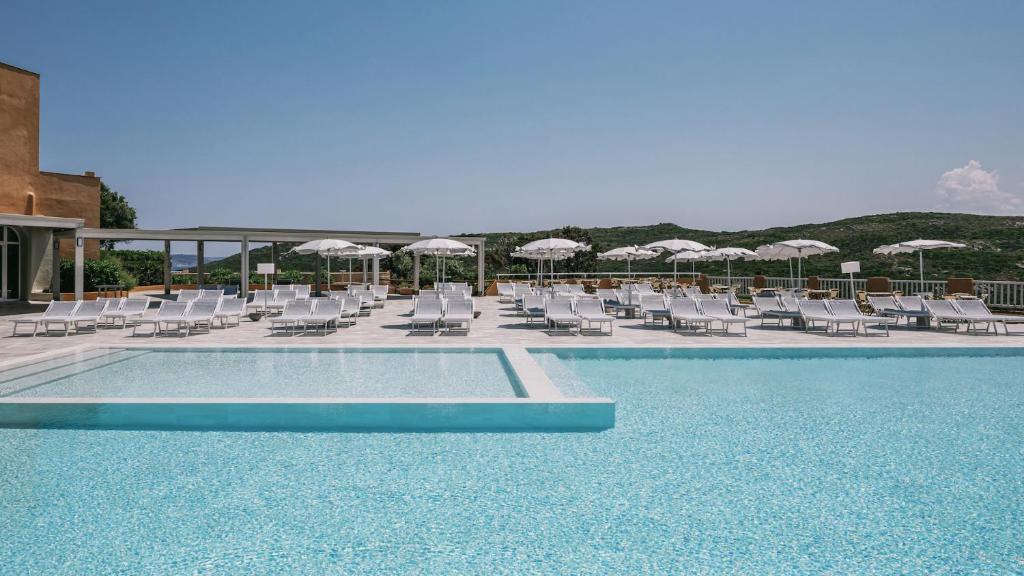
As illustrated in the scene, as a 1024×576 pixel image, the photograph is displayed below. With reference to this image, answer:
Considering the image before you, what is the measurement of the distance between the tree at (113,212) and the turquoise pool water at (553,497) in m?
40.4

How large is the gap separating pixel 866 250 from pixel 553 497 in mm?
44364

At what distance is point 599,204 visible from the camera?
32.3 m

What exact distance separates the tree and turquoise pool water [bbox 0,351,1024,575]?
4043 cm

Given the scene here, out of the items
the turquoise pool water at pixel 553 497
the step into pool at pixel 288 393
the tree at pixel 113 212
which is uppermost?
the tree at pixel 113 212

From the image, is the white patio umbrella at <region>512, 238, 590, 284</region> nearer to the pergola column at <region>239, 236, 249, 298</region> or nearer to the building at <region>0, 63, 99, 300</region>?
the pergola column at <region>239, 236, 249, 298</region>

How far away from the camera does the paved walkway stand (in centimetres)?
889

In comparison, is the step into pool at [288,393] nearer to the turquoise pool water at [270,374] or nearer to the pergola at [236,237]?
the turquoise pool water at [270,374]

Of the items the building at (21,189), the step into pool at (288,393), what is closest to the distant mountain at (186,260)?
the building at (21,189)

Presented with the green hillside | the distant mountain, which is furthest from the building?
the green hillside

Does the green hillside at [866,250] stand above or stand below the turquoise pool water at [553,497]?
above

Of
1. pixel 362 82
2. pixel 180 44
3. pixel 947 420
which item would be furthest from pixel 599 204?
pixel 947 420

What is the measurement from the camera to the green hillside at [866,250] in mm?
32312

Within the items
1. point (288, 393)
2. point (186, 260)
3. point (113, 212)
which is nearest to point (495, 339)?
point (288, 393)

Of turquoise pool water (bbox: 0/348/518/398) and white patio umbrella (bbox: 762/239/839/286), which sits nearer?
turquoise pool water (bbox: 0/348/518/398)
